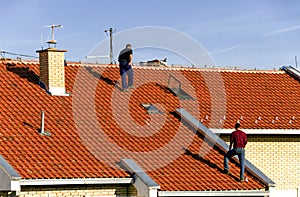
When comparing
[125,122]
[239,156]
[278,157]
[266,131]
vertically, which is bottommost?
[239,156]

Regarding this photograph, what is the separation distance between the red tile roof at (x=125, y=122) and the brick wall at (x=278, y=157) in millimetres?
494

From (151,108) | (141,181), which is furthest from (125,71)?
(141,181)

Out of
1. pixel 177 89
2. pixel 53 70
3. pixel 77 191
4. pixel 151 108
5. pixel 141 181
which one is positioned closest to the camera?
pixel 77 191

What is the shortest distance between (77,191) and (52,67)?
6109 millimetres

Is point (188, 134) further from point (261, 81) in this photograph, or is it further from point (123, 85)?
point (261, 81)

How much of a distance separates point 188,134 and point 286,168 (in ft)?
14.5

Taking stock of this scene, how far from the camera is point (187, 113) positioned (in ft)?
93.2

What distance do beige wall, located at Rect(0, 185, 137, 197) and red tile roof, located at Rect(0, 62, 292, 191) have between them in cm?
35

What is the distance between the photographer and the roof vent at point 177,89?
30.2 meters

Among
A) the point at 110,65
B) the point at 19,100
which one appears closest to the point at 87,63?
the point at 110,65

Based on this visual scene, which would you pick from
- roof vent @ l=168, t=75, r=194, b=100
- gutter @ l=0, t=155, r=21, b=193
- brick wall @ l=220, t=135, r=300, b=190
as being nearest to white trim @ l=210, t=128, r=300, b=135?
brick wall @ l=220, t=135, r=300, b=190

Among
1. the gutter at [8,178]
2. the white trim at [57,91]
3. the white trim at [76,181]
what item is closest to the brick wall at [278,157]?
the white trim at [57,91]

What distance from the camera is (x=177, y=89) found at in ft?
100.0

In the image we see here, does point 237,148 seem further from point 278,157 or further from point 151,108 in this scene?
point 278,157
